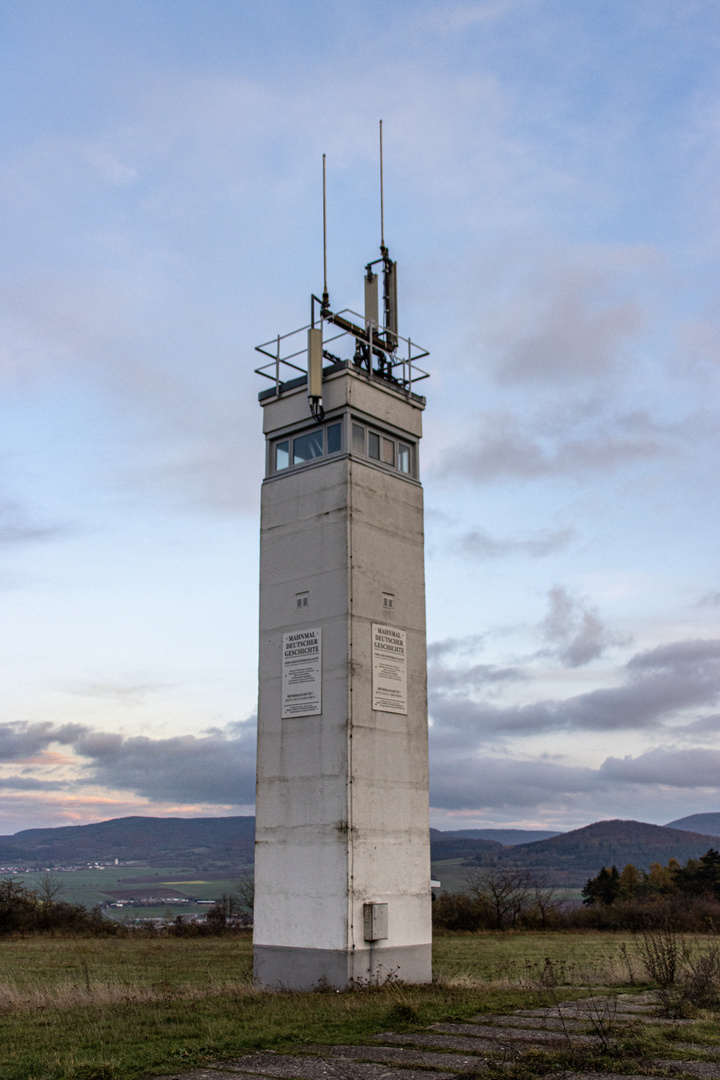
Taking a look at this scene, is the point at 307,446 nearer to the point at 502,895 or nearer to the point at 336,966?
the point at 336,966

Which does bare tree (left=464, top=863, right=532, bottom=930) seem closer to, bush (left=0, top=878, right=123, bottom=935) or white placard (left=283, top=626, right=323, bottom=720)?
bush (left=0, top=878, right=123, bottom=935)

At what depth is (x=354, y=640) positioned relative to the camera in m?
21.2

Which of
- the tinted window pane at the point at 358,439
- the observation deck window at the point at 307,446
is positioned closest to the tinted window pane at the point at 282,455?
the observation deck window at the point at 307,446

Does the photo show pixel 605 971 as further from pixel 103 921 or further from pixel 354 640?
pixel 103 921

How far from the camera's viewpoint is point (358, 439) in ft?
75.3

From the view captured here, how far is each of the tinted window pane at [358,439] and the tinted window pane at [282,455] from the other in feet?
6.72

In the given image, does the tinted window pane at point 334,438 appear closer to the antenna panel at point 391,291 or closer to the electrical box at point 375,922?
the antenna panel at point 391,291

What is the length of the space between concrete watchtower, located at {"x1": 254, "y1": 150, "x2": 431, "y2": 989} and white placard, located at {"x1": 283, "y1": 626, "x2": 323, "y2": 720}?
0.04 m

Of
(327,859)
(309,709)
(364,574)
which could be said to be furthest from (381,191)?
(327,859)

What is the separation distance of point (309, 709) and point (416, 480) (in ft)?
21.8

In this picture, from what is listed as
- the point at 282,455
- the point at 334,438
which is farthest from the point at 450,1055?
the point at 282,455

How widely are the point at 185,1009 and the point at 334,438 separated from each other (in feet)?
41.4

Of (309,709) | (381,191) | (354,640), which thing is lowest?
(309,709)

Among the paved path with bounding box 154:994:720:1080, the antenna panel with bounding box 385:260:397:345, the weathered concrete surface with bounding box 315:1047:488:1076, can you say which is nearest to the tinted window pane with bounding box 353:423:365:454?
the antenna panel with bounding box 385:260:397:345
